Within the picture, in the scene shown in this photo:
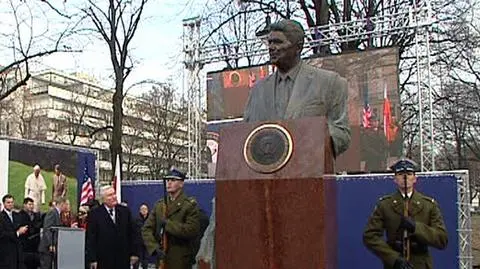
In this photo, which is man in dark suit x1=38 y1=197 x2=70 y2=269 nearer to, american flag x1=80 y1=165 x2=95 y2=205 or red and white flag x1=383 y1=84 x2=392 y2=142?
american flag x1=80 y1=165 x2=95 y2=205

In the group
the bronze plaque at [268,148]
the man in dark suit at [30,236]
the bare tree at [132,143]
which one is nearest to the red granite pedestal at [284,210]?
the bronze plaque at [268,148]

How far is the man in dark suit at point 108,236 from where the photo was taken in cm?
826

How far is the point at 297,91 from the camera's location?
196 inches

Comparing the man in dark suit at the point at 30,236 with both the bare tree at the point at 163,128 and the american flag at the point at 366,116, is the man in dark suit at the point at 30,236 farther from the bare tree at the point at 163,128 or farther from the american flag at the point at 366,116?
the bare tree at the point at 163,128

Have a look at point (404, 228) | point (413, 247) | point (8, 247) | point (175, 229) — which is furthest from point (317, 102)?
point (8, 247)

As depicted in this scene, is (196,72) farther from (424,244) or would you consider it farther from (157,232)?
(424,244)

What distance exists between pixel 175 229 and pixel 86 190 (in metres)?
10.1

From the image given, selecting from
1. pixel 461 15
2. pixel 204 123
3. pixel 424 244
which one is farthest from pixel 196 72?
pixel 424 244

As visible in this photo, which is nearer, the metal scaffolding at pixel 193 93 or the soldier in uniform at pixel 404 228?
the soldier in uniform at pixel 404 228

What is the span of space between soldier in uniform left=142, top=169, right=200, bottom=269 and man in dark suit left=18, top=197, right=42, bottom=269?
5.74 meters

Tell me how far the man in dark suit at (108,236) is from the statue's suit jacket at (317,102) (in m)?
3.74

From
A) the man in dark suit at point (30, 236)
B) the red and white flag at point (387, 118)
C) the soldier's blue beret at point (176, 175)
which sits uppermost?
the red and white flag at point (387, 118)

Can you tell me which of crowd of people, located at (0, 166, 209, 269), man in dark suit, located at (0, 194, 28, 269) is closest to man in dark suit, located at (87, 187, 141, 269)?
crowd of people, located at (0, 166, 209, 269)

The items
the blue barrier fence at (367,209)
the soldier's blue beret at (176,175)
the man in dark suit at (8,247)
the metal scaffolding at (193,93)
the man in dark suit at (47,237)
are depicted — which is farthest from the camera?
the metal scaffolding at (193,93)
